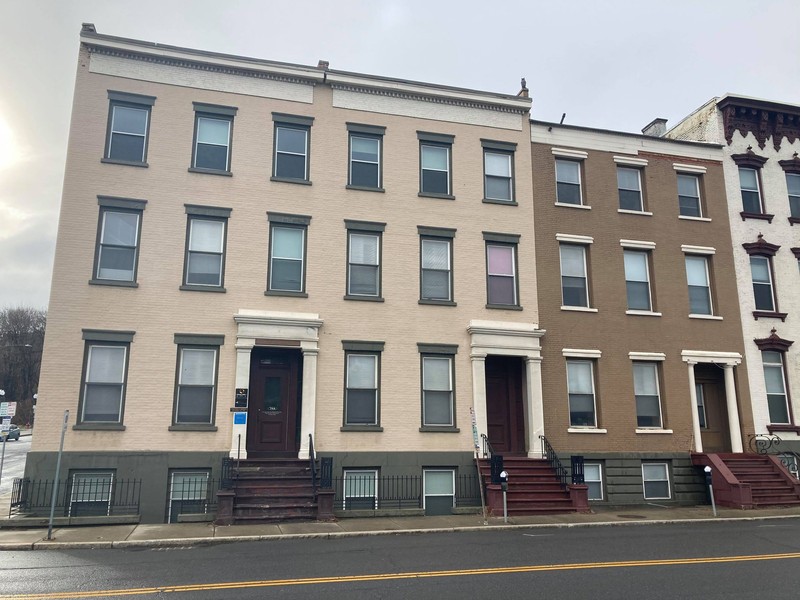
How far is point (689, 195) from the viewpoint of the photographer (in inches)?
886

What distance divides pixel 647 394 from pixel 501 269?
6171 mm

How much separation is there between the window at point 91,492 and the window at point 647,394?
49.9ft

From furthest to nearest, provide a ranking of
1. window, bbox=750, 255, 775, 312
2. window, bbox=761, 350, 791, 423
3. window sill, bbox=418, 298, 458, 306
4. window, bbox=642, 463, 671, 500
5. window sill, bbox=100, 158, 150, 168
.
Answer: window, bbox=750, 255, 775, 312 < window, bbox=761, 350, 791, 423 < window, bbox=642, 463, 671, 500 < window sill, bbox=418, 298, 458, 306 < window sill, bbox=100, 158, 150, 168

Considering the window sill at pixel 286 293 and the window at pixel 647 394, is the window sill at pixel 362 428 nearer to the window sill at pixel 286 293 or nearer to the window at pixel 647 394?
the window sill at pixel 286 293

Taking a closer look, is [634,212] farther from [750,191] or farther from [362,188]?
[362,188]

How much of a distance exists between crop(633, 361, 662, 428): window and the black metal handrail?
3.51 meters

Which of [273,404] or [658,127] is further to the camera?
[658,127]

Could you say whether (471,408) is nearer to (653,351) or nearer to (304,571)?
(653,351)

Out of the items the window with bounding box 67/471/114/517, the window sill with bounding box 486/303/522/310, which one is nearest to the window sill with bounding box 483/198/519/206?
the window sill with bounding box 486/303/522/310

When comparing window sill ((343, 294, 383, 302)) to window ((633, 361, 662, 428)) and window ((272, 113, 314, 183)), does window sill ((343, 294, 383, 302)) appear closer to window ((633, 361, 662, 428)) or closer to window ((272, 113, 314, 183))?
Result: window ((272, 113, 314, 183))

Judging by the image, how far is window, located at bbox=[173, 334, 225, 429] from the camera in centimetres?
1675

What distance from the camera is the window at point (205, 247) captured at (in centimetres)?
1755

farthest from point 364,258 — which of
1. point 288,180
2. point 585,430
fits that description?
point 585,430

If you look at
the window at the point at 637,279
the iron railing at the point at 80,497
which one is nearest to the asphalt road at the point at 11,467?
the iron railing at the point at 80,497
